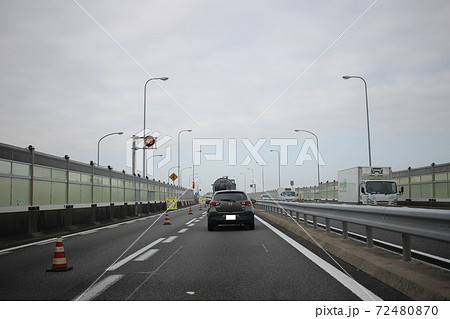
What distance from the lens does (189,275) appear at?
6750 mm

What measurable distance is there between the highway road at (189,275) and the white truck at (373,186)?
21099 millimetres

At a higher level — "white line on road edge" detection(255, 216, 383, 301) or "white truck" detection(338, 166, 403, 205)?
"white truck" detection(338, 166, 403, 205)

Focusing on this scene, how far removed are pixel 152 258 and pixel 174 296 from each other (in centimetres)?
355

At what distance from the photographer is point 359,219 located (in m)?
8.64

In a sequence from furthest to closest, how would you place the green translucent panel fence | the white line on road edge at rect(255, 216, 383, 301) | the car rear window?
the car rear window
the green translucent panel fence
the white line on road edge at rect(255, 216, 383, 301)

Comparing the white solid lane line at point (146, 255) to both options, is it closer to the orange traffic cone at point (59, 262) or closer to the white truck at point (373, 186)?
the orange traffic cone at point (59, 262)

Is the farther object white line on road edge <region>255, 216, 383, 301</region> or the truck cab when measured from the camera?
the truck cab

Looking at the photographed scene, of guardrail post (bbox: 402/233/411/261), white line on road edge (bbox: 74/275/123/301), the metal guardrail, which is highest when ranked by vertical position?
the metal guardrail

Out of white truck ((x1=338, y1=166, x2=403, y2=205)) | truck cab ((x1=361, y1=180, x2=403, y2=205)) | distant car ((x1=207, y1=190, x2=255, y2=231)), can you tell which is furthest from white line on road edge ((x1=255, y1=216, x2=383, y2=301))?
white truck ((x1=338, y1=166, x2=403, y2=205))

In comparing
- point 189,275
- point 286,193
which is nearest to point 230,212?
point 189,275

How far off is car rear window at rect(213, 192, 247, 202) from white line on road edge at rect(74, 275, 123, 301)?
9.76 meters

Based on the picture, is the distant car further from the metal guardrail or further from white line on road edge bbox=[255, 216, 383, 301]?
white line on road edge bbox=[255, 216, 383, 301]

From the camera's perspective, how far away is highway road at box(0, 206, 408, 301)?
5352 millimetres
